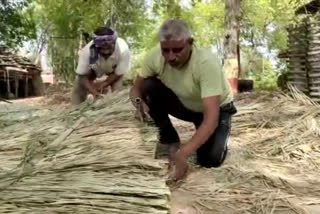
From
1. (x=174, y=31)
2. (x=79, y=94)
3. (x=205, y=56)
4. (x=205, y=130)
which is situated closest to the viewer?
(x=205, y=130)

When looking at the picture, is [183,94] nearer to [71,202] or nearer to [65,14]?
[71,202]

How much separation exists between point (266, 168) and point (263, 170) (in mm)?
84

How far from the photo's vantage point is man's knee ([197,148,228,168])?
123 inches

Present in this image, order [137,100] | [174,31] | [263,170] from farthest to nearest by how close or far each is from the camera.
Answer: [137,100] → [263,170] → [174,31]

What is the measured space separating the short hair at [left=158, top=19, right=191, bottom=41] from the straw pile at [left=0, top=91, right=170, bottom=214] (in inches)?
19.5

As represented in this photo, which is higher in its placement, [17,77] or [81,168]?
[81,168]

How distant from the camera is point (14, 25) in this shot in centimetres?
1409

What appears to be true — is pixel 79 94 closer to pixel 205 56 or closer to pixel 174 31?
A: pixel 205 56

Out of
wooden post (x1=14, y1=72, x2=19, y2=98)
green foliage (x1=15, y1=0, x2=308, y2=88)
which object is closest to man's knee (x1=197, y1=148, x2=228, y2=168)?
green foliage (x1=15, y1=0, x2=308, y2=88)

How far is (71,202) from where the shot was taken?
1.97 m

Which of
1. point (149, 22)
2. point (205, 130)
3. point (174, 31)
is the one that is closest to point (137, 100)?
point (174, 31)

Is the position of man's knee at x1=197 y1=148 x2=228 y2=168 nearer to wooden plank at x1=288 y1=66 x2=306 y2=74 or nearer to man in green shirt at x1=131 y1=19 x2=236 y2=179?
man in green shirt at x1=131 y1=19 x2=236 y2=179

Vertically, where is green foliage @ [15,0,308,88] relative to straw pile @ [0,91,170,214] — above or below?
above

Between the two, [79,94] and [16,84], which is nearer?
[79,94]
